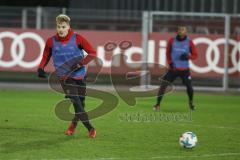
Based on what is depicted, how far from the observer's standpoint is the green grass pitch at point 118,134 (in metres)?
11.0

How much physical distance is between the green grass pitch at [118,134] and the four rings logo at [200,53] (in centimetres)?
529

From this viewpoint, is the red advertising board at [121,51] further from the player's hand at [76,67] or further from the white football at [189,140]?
the white football at [189,140]

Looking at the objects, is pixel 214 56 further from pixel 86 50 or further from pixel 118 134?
pixel 86 50

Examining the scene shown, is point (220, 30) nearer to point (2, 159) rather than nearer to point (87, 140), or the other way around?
point (87, 140)

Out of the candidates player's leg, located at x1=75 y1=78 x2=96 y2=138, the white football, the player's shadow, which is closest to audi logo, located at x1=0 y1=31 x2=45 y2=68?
the player's shadow

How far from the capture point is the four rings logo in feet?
85.6

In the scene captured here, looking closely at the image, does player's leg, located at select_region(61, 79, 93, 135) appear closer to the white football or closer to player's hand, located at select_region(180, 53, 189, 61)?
the white football

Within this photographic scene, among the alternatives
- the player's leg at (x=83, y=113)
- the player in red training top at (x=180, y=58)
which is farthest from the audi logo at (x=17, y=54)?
the player's leg at (x=83, y=113)

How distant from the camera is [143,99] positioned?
887 inches

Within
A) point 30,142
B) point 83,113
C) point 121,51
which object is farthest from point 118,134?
point 121,51

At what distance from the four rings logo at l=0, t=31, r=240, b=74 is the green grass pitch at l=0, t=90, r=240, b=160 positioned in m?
5.29

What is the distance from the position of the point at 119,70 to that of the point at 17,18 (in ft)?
16.0

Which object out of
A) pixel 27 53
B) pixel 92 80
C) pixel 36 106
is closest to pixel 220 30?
pixel 92 80

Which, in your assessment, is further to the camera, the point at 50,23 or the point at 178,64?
the point at 50,23
